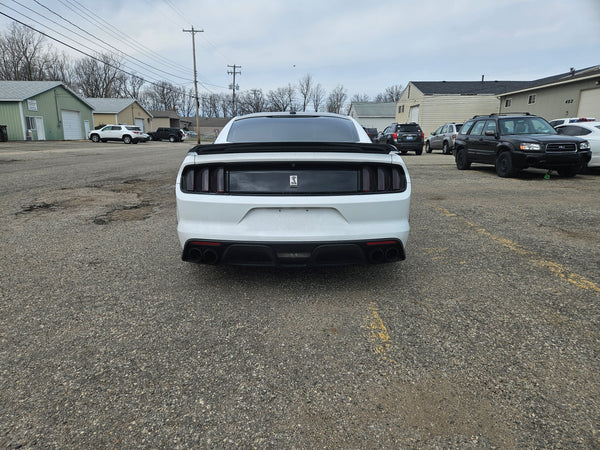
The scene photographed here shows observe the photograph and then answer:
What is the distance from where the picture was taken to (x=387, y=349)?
236 centimetres

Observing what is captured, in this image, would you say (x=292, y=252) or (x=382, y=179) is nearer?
(x=292, y=252)

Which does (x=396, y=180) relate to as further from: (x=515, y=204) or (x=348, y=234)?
(x=515, y=204)

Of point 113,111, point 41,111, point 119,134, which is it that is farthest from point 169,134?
point 41,111

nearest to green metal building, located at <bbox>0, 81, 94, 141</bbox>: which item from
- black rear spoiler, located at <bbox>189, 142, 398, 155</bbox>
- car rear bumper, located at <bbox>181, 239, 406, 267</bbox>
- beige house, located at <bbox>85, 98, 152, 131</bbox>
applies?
beige house, located at <bbox>85, 98, 152, 131</bbox>

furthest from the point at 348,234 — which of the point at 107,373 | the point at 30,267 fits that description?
the point at 30,267

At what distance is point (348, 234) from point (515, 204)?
539cm

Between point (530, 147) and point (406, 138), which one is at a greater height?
point (406, 138)

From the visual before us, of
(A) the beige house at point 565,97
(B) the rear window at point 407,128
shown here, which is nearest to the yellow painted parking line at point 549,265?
(B) the rear window at point 407,128

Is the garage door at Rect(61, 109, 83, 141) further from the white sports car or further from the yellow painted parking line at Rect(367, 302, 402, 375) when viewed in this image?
the yellow painted parking line at Rect(367, 302, 402, 375)

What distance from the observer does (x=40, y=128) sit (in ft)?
120

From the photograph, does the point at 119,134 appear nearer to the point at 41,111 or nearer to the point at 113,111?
the point at 41,111

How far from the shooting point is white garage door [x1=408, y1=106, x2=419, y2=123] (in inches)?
1592

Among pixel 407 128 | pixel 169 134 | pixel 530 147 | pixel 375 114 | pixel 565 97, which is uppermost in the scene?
pixel 375 114

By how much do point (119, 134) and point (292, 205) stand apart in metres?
42.8
